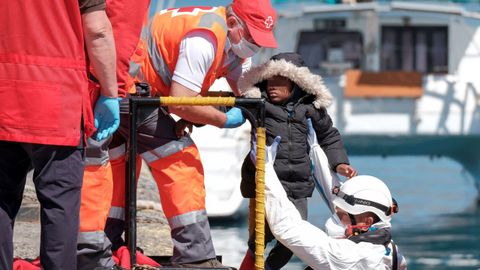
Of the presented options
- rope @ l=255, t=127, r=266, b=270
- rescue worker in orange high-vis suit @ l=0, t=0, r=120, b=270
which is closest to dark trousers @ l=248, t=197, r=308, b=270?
rope @ l=255, t=127, r=266, b=270

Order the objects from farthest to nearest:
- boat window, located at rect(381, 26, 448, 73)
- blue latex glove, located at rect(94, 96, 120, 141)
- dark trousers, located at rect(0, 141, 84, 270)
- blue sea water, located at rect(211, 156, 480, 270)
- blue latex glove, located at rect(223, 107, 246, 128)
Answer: boat window, located at rect(381, 26, 448, 73), blue sea water, located at rect(211, 156, 480, 270), blue latex glove, located at rect(223, 107, 246, 128), blue latex glove, located at rect(94, 96, 120, 141), dark trousers, located at rect(0, 141, 84, 270)

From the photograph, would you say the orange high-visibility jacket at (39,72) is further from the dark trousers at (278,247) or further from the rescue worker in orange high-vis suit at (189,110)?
the dark trousers at (278,247)

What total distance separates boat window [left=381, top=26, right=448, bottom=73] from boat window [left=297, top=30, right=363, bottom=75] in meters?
0.58

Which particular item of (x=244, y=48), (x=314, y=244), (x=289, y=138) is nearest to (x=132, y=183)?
(x=314, y=244)

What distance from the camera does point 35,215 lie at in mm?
8258

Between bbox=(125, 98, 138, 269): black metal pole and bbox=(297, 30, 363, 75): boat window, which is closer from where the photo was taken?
bbox=(125, 98, 138, 269): black metal pole

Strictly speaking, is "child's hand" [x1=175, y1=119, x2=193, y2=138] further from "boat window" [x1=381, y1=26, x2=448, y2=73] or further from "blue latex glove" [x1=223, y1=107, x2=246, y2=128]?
"boat window" [x1=381, y1=26, x2=448, y2=73]

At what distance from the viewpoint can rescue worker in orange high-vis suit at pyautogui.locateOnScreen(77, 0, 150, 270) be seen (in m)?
5.55

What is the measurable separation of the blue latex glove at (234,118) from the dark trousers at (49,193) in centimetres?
105

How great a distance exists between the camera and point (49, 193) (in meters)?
5.08

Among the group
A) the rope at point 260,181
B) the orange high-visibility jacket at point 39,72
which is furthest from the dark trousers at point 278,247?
the orange high-visibility jacket at point 39,72

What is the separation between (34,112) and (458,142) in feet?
→ 55.8

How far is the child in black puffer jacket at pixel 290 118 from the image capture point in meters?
6.30

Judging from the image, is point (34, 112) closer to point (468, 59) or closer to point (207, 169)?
point (207, 169)
